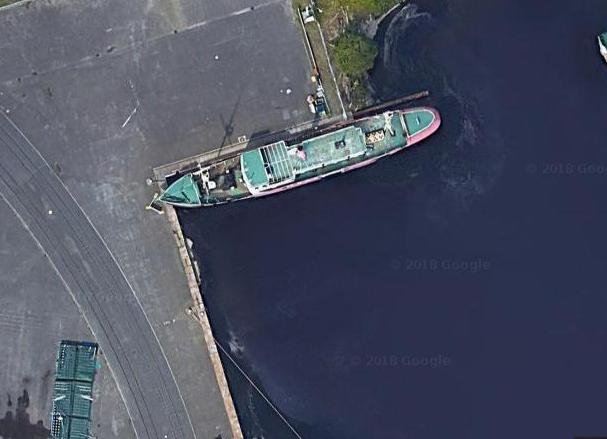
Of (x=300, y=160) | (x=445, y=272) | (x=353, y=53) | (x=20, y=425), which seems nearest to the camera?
(x=20, y=425)

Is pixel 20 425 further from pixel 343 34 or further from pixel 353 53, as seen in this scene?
pixel 343 34

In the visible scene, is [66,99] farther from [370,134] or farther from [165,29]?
[370,134]

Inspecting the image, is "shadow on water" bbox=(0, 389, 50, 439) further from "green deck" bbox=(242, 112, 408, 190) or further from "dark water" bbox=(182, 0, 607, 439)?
"green deck" bbox=(242, 112, 408, 190)

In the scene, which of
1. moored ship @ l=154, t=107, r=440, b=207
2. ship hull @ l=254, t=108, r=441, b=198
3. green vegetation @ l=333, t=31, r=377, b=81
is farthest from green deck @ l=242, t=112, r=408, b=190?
green vegetation @ l=333, t=31, r=377, b=81

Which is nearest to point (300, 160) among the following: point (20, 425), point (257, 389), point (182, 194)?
point (182, 194)

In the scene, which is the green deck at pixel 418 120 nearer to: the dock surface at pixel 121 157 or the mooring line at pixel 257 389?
the dock surface at pixel 121 157
